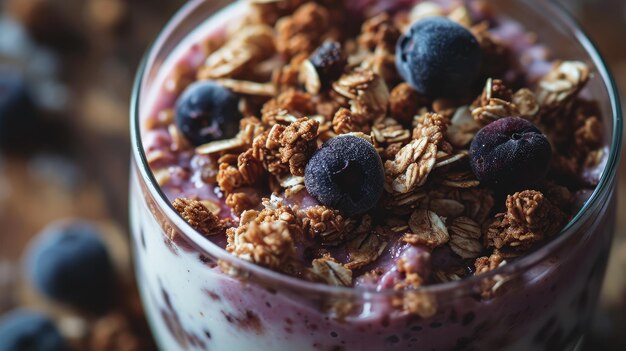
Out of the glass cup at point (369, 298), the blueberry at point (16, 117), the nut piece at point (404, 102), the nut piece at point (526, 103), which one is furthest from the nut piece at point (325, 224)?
the blueberry at point (16, 117)

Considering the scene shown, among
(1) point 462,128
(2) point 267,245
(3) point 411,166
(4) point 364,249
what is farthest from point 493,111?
(2) point 267,245

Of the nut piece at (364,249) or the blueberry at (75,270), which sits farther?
the blueberry at (75,270)

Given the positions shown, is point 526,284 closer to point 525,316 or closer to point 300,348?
point 525,316

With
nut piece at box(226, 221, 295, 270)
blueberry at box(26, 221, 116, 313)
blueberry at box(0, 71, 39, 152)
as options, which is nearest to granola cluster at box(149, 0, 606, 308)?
nut piece at box(226, 221, 295, 270)

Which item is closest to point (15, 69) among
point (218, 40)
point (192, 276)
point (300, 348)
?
point (218, 40)

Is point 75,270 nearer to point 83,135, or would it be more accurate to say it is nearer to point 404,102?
point 83,135

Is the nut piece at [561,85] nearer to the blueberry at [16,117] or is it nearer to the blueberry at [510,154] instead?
the blueberry at [510,154]

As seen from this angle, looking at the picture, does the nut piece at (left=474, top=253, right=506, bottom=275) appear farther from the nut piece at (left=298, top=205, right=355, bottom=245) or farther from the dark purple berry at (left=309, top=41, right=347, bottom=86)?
the dark purple berry at (left=309, top=41, right=347, bottom=86)
